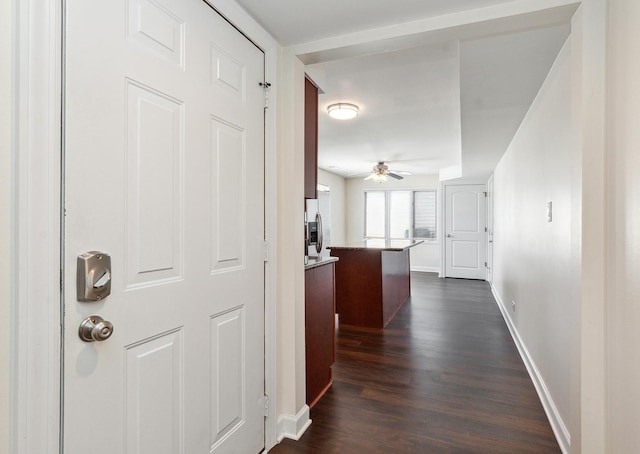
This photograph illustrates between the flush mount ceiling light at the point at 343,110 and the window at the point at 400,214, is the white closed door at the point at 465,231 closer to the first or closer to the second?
the window at the point at 400,214

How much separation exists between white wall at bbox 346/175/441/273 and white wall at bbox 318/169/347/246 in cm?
18

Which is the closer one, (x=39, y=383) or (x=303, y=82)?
(x=39, y=383)

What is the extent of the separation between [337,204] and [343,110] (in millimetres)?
5029

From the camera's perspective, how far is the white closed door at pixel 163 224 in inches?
38.3

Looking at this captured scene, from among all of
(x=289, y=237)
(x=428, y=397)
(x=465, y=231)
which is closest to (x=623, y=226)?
(x=289, y=237)

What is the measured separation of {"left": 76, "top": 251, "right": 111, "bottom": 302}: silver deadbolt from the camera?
955mm

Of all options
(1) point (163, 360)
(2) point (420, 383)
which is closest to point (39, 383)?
(1) point (163, 360)

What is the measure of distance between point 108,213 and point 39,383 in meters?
0.45

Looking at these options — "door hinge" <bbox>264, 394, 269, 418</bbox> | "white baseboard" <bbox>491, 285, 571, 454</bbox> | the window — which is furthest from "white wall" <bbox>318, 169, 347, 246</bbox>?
"door hinge" <bbox>264, 394, 269, 418</bbox>

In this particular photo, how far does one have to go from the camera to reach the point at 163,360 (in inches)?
48.4

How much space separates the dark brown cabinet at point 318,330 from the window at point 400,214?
621cm

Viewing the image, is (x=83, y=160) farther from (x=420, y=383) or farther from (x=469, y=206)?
(x=469, y=206)

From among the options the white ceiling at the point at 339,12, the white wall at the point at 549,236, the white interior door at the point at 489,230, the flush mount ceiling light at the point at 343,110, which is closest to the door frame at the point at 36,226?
the white ceiling at the point at 339,12

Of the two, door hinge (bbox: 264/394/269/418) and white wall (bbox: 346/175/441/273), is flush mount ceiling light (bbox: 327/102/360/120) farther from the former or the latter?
white wall (bbox: 346/175/441/273)
